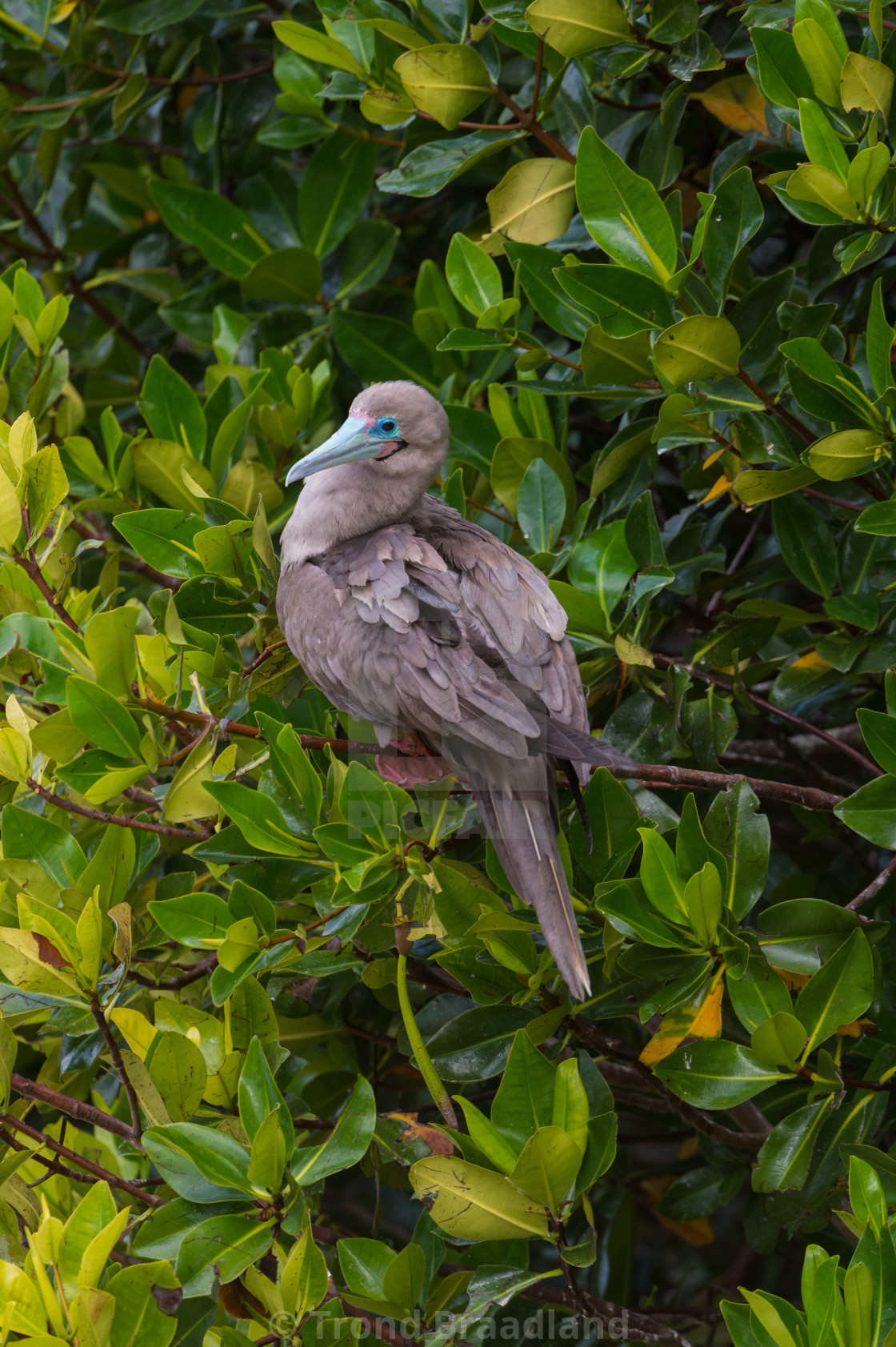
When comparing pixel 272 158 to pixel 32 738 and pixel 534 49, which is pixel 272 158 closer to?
pixel 534 49

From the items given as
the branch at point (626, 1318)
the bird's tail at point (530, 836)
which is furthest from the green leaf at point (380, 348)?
the branch at point (626, 1318)

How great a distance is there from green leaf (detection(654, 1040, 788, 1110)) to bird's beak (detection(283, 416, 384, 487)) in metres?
1.35

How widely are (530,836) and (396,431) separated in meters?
1.07

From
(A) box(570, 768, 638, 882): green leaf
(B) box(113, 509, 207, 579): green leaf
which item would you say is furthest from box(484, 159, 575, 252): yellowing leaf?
(A) box(570, 768, 638, 882): green leaf

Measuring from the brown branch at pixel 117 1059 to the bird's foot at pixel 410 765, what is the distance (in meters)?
0.72

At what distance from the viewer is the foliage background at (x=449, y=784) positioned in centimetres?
175

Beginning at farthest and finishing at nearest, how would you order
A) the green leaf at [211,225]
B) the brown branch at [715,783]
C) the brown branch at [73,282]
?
the brown branch at [73,282]
the green leaf at [211,225]
the brown branch at [715,783]

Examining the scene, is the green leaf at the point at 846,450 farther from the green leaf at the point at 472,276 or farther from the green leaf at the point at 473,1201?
the green leaf at the point at 473,1201

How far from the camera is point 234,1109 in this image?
1875 mm

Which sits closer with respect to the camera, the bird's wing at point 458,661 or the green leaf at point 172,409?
the bird's wing at point 458,661

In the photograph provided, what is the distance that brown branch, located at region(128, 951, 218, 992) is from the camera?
2135mm

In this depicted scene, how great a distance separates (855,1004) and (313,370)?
187cm

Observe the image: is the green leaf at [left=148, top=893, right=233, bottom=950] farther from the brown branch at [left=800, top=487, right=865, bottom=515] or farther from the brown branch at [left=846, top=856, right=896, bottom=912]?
the brown branch at [left=800, top=487, right=865, bottom=515]

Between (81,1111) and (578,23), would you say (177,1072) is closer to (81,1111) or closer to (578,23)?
(81,1111)
